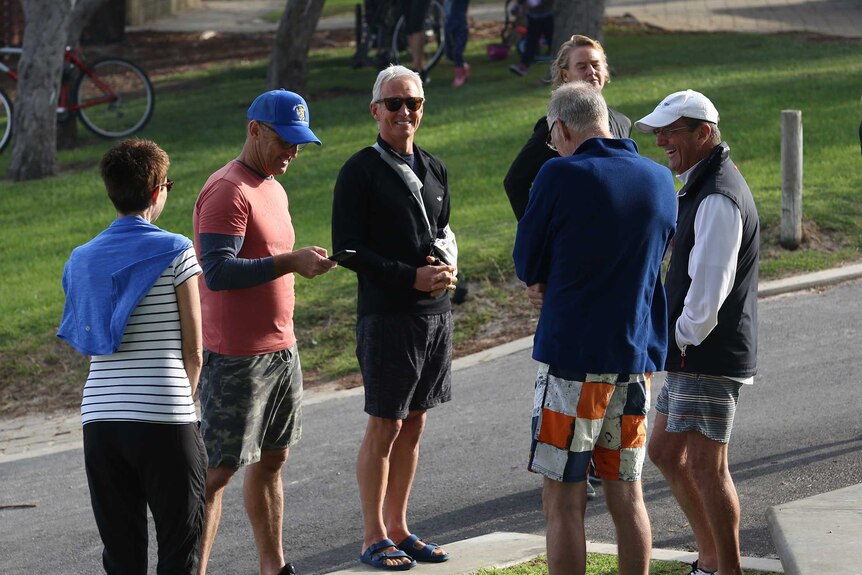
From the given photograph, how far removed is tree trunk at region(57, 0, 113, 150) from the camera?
51.5ft

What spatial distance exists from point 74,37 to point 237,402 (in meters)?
12.8

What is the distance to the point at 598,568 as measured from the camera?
512cm

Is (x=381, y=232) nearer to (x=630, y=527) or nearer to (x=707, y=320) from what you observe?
(x=707, y=320)

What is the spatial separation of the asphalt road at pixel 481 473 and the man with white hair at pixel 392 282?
48cm

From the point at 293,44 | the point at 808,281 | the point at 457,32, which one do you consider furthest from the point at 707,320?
the point at 457,32

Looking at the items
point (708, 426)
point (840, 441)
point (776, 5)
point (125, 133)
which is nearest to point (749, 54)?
point (776, 5)

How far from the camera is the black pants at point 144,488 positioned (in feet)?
14.0

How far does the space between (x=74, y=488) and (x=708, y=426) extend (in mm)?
4068

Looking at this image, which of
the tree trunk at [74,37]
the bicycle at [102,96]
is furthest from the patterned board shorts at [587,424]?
the bicycle at [102,96]

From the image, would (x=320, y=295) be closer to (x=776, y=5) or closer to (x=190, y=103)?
(x=190, y=103)

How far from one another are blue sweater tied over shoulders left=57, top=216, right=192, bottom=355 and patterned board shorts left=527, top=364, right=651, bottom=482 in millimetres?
1364

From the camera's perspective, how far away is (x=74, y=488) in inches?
288

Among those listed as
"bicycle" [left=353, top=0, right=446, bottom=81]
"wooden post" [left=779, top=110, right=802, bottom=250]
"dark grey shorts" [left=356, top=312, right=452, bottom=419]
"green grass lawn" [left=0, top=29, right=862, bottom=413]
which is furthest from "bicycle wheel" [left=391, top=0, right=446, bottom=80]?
"dark grey shorts" [left=356, top=312, right=452, bottom=419]

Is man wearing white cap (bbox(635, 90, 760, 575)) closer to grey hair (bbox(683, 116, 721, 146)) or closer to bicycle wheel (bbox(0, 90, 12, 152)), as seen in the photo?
grey hair (bbox(683, 116, 721, 146))
